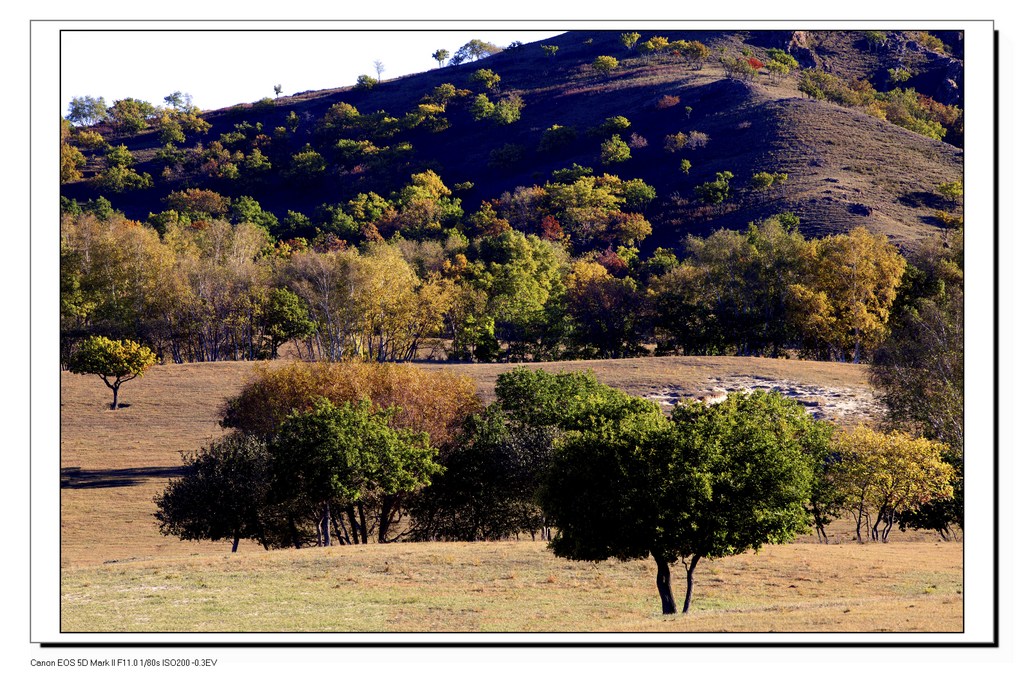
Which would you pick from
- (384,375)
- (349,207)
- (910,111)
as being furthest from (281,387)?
(910,111)

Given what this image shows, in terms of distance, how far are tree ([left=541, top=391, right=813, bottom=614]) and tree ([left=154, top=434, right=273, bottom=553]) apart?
18.6 metres

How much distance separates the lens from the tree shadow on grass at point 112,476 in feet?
191

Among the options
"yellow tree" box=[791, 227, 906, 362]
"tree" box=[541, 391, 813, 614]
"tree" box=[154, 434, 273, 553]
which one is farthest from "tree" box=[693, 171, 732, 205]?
"tree" box=[541, 391, 813, 614]

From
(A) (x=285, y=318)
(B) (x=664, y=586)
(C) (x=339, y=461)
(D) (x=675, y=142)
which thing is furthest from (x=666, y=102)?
(B) (x=664, y=586)

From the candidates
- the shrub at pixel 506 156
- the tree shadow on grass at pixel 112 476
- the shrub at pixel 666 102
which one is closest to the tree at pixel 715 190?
the shrub at pixel 666 102

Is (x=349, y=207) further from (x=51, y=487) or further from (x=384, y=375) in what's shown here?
(x=51, y=487)

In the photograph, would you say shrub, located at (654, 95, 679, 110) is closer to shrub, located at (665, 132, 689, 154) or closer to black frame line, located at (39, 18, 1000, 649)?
shrub, located at (665, 132, 689, 154)

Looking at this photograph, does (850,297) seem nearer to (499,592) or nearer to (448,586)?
(448,586)

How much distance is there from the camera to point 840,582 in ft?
108

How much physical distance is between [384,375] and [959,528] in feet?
97.7

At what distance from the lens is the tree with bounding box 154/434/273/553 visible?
45.5 m

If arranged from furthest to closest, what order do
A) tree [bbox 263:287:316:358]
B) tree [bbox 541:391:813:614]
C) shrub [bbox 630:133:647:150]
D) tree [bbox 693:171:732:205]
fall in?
shrub [bbox 630:133:647:150]
tree [bbox 693:171:732:205]
tree [bbox 263:287:316:358]
tree [bbox 541:391:813:614]

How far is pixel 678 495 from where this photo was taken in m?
28.7

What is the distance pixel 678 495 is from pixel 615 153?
507 ft
